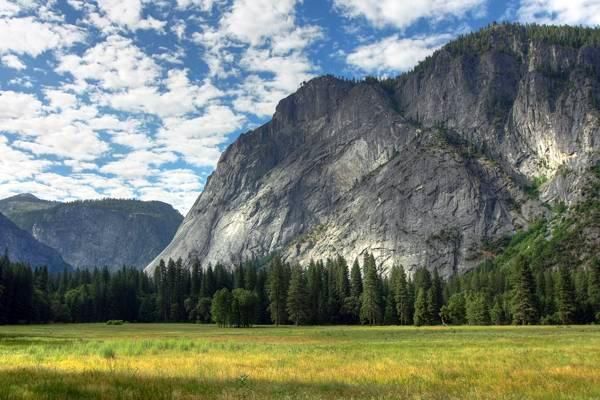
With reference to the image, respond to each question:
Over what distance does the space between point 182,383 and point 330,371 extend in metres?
7.77

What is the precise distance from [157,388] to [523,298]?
103 metres

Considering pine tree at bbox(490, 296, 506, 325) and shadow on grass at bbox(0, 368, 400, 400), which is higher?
shadow on grass at bbox(0, 368, 400, 400)

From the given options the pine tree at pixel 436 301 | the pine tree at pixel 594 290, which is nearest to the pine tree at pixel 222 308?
the pine tree at pixel 436 301

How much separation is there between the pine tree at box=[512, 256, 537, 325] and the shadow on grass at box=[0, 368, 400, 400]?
98115mm

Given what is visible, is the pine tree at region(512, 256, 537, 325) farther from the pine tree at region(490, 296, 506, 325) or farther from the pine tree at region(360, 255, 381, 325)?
the pine tree at region(360, 255, 381, 325)

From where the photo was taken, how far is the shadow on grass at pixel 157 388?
16.3 metres

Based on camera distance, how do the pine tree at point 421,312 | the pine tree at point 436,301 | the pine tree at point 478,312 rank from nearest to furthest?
the pine tree at point 478,312, the pine tree at point 421,312, the pine tree at point 436,301

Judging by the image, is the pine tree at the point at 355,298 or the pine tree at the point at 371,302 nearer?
the pine tree at the point at 371,302

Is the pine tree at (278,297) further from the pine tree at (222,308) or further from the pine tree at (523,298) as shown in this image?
the pine tree at (523,298)

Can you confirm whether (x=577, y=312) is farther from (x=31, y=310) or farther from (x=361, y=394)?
(x=31, y=310)

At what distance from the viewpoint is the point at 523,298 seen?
10831cm

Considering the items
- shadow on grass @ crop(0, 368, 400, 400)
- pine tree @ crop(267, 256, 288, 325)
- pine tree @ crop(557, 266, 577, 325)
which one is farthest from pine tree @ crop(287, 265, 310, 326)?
shadow on grass @ crop(0, 368, 400, 400)

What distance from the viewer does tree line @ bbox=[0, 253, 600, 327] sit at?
112562 mm

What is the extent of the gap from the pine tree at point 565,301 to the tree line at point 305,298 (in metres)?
0.19
